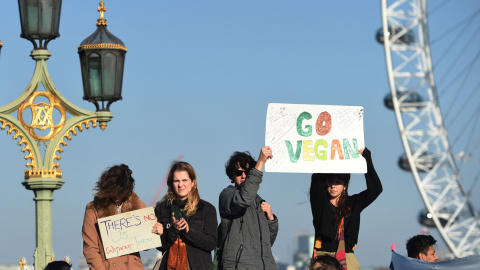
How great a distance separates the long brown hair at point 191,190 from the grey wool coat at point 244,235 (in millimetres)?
201

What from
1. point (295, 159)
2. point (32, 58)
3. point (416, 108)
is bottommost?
point (295, 159)

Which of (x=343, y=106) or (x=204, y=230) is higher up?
(x=343, y=106)

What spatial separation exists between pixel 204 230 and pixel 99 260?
2.22 feet

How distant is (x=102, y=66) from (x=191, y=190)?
357 cm

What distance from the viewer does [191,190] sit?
26.5 feet

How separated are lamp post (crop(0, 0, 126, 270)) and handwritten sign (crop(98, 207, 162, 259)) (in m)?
3.15

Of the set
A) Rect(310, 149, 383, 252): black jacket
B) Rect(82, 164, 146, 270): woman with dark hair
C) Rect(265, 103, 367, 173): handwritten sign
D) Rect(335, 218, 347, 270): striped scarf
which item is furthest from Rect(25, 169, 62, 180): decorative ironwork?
Rect(335, 218, 347, 270): striped scarf

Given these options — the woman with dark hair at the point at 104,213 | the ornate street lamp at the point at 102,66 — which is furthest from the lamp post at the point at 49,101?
the woman with dark hair at the point at 104,213

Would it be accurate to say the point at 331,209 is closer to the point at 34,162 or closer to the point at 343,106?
the point at 343,106

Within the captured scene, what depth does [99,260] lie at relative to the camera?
813 cm

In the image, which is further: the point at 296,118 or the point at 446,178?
the point at 446,178

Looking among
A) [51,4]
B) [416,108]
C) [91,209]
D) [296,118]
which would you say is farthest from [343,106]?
[416,108]

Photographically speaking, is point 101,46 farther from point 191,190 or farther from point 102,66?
point 191,190

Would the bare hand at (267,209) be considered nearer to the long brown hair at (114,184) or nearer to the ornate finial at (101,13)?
the long brown hair at (114,184)
